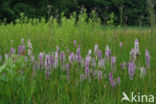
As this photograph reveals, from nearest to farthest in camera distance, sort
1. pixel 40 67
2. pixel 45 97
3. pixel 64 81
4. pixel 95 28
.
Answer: pixel 45 97 < pixel 64 81 < pixel 40 67 < pixel 95 28

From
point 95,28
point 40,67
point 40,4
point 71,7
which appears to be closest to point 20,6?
point 40,4

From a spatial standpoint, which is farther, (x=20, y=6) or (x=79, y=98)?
(x=20, y=6)

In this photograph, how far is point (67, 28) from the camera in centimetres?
553

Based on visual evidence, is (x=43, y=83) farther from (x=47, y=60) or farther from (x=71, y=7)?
(x=71, y=7)

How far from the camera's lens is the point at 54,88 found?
6.59 feet

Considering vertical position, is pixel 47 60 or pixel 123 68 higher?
pixel 47 60

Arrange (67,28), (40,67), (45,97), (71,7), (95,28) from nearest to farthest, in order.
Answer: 1. (45,97)
2. (40,67)
3. (67,28)
4. (95,28)
5. (71,7)

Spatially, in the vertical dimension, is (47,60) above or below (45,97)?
above

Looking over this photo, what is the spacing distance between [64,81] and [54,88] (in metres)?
0.17

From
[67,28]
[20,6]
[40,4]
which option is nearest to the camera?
[67,28]

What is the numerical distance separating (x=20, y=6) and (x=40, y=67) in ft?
54.4

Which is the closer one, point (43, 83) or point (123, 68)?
point (43, 83)

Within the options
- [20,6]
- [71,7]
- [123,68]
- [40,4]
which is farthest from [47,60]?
[71,7]

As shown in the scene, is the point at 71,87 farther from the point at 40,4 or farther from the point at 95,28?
the point at 40,4
